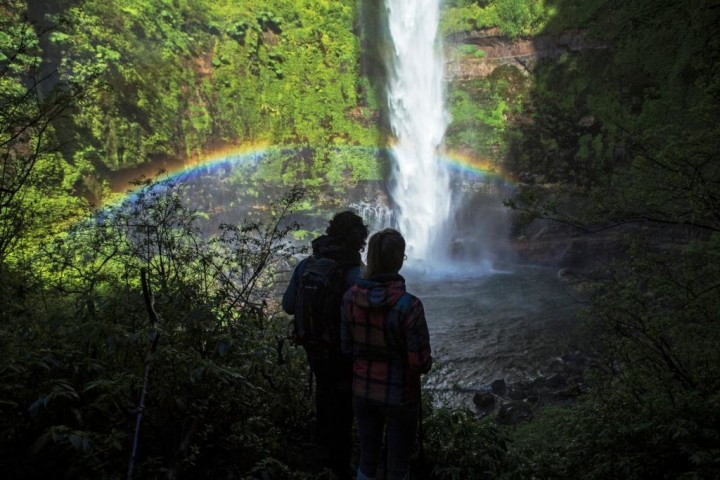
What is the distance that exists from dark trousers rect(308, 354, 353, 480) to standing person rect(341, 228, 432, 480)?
1.07 feet

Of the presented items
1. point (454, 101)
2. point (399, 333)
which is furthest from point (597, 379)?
point (454, 101)

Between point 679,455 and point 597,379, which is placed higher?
point 597,379

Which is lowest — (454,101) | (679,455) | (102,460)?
(102,460)

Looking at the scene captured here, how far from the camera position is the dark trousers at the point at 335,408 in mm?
2719

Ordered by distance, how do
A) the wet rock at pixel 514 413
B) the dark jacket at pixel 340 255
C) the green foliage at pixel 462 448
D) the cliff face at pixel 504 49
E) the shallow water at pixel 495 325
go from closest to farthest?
the dark jacket at pixel 340 255
the green foliage at pixel 462 448
the wet rock at pixel 514 413
the shallow water at pixel 495 325
the cliff face at pixel 504 49

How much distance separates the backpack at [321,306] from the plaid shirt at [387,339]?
0.92 ft

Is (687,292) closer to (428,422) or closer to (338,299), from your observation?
(428,422)

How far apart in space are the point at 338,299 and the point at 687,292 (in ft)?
14.3

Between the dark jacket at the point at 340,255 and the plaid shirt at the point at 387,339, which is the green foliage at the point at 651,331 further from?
the dark jacket at the point at 340,255

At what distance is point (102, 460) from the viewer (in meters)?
2.17

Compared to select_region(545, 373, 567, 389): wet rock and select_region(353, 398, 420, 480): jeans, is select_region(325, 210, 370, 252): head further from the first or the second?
select_region(545, 373, 567, 389): wet rock

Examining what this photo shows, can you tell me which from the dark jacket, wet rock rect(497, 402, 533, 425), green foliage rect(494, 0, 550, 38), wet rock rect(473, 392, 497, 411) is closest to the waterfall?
green foliage rect(494, 0, 550, 38)

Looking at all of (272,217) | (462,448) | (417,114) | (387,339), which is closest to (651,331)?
(462,448)

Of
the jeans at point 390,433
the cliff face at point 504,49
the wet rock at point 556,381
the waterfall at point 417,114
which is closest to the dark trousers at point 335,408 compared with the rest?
the jeans at point 390,433
